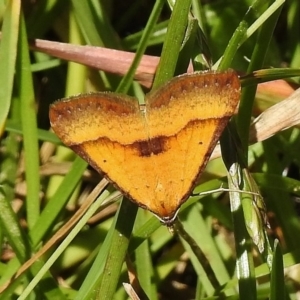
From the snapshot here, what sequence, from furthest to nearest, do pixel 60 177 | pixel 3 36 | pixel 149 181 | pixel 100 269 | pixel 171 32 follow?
pixel 60 177, pixel 3 36, pixel 100 269, pixel 171 32, pixel 149 181

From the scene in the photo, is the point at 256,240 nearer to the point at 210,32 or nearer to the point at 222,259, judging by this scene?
the point at 222,259

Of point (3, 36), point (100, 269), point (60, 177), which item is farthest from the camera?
point (60, 177)

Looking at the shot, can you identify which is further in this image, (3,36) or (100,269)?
(3,36)

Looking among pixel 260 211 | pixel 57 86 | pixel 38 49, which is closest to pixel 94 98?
pixel 260 211

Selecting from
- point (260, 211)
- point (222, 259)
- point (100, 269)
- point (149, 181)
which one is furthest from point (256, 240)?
point (222, 259)

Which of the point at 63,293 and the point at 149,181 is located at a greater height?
the point at 149,181

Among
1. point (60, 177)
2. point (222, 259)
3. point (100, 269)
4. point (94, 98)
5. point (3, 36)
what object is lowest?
point (222, 259)
